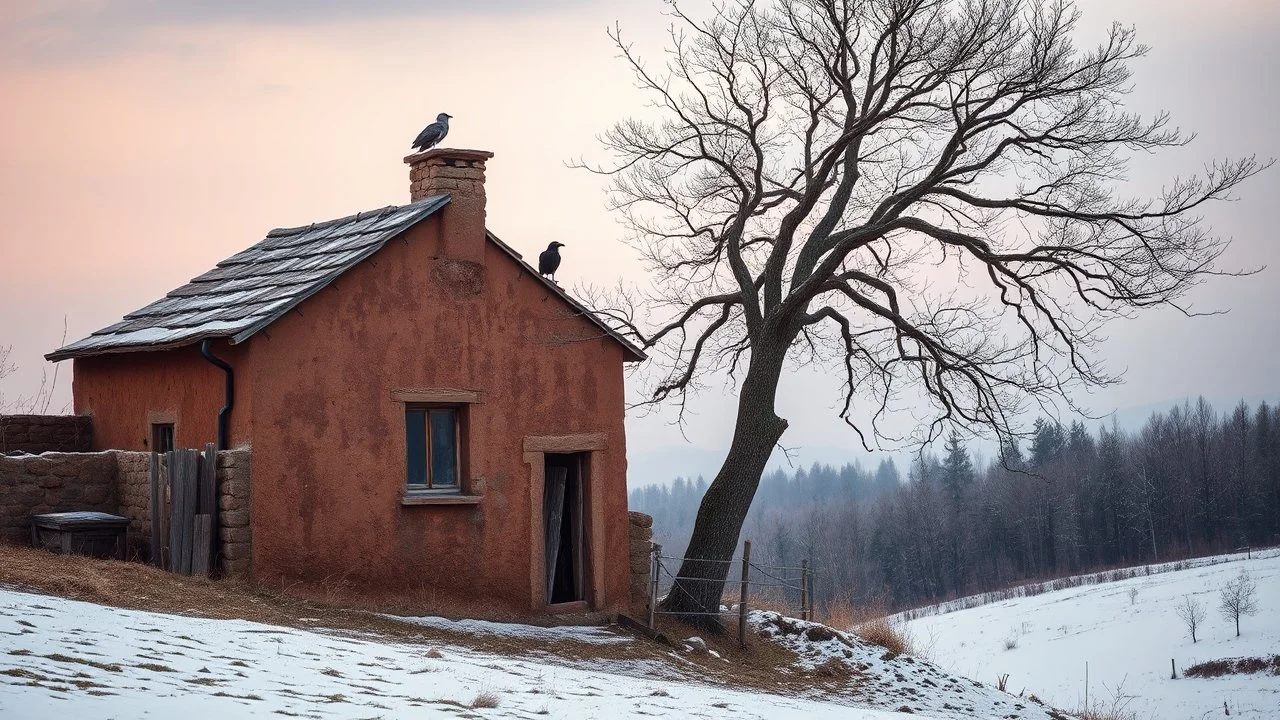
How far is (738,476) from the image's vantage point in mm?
17938

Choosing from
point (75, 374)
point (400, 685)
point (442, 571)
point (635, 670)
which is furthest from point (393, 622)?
point (75, 374)

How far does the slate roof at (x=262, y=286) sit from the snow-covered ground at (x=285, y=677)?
4.07 meters

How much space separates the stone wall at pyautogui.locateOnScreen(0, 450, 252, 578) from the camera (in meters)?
13.6

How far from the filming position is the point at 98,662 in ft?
24.1

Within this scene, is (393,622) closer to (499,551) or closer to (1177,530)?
(499,551)

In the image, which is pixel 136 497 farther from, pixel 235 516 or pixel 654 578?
pixel 654 578

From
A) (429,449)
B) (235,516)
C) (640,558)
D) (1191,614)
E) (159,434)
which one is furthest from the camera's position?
(1191,614)

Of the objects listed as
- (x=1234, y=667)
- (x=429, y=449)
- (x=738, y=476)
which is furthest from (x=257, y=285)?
(x=1234, y=667)

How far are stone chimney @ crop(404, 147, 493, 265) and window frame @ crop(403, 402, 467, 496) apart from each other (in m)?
1.90

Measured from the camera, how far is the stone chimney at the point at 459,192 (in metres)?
15.5

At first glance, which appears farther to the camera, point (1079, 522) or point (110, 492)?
point (1079, 522)

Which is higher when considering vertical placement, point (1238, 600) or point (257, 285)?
point (257, 285)

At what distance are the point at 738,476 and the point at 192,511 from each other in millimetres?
7720

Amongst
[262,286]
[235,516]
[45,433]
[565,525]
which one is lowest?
[565,525]
